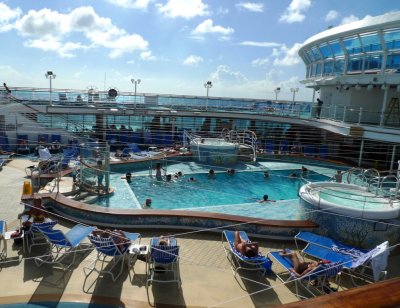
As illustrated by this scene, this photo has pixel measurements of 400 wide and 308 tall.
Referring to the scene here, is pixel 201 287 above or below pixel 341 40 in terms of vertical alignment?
below

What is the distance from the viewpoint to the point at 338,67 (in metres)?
17.5

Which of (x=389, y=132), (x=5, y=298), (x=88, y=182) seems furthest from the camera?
(x=389, y=132)

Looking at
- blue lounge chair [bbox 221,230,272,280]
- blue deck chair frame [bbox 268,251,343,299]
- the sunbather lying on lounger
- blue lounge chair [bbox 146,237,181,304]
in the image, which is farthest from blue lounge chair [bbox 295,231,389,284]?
blue lounge chair [bbox 146,237,181,304]

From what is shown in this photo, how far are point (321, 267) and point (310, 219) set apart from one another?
8.26 feet

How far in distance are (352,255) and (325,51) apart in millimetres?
14332

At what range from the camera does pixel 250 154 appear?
1608 centimetres

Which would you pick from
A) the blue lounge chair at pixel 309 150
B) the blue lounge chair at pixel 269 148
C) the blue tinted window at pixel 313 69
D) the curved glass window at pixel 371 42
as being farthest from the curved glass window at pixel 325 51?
the blue lounge chair at pixel 269 148

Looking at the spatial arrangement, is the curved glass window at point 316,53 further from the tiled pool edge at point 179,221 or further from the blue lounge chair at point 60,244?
the blue lounge chair at point 60,244

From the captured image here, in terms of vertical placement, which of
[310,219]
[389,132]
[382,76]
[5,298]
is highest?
[382,76]

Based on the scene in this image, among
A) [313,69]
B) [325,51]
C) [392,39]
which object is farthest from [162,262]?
[313,69]

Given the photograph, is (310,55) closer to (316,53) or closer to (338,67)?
(316,53)

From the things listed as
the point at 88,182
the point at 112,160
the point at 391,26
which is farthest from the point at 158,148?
the point at 391,26

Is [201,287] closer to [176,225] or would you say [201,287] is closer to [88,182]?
[176,225]

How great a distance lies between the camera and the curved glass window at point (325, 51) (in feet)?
57.9
